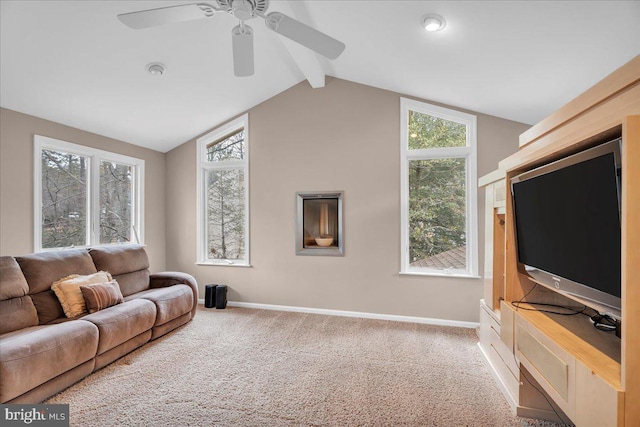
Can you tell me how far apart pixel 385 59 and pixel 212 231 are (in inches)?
134

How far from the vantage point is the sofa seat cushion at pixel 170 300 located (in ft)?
10.5

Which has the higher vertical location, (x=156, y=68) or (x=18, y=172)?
(x=156, y=68)

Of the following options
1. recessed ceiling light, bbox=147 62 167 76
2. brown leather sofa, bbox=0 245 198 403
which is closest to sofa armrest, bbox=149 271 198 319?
brown leather sofa, bbox=0 245 198 403

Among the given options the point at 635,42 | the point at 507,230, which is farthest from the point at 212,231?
the point at 635,42

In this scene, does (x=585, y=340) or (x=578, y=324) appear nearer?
(x=585, y=340)

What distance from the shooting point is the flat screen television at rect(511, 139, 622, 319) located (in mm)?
1185

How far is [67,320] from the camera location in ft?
8.84

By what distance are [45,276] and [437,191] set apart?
4.20 m

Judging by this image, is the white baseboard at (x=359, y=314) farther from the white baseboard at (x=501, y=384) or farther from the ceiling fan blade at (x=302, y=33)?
the ceiling fan blade at (x=302, y=33)

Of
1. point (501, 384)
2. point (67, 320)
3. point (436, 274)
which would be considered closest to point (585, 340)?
point (501, 384)

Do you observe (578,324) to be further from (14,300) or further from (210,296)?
(210,296)

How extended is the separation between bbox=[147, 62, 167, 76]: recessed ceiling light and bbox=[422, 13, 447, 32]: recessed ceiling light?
2.51 m

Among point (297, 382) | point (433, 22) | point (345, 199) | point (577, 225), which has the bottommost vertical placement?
point (297, 382)

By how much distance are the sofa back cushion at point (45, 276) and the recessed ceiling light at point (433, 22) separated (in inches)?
153
